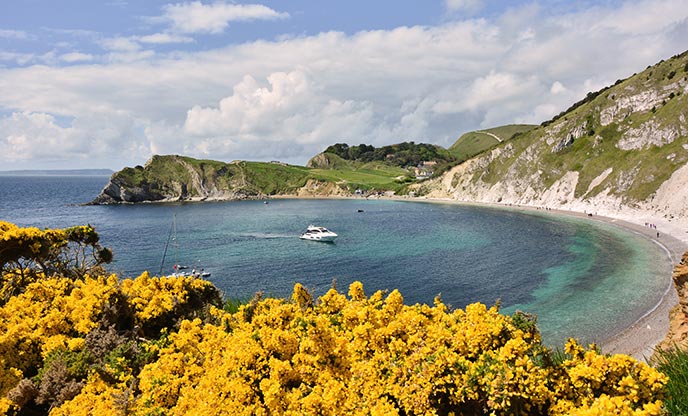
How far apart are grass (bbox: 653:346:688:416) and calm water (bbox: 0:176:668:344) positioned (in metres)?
31.8

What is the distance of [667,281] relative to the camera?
181 ft

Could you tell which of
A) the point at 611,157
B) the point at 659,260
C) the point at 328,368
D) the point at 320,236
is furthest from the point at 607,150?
the point at 328,368

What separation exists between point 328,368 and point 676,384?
27.9ft

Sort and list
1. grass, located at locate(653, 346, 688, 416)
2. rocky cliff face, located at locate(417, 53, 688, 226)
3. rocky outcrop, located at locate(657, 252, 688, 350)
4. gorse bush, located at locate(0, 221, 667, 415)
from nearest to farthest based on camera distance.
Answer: gorse bush, located at locate(0, 221, 667, 415), grass, located at locate(653, 346, 688, 416), rocky outcrop, located at locate(657, 252, 688, 350), rocky cliff face, located at locate(417, 53, 688, 226)

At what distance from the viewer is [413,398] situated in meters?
8.51

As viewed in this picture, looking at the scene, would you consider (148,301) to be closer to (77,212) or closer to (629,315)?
(629,315)

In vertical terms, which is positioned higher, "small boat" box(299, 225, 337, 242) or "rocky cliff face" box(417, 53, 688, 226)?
"rocky cliff face" box(417, 53, 688, 226)

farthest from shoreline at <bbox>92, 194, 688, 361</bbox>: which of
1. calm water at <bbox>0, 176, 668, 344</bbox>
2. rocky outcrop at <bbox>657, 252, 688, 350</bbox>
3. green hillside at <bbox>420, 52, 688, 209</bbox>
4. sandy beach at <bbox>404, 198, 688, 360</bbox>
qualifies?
green hillside at <bbox>420, 52, 688, 209</bbox>

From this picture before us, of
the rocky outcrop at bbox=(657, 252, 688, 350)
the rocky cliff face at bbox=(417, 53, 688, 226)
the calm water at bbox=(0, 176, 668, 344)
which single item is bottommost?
the calm water at bbox=(0, 176, 668, 344)

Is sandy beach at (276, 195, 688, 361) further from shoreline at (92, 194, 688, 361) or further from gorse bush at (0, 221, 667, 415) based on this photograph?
gorse bush at (0, 221, 667, 415)

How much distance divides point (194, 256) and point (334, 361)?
78.6 metres

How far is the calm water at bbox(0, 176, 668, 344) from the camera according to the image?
5153cm

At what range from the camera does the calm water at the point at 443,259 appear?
5153 cm

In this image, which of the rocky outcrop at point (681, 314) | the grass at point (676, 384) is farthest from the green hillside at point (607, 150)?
the grass at point (676, 384)
